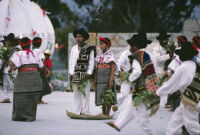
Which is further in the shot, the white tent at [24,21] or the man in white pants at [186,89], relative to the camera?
the white tent at [24,21]

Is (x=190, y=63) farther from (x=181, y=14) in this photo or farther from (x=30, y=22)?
(x=181, y=14)

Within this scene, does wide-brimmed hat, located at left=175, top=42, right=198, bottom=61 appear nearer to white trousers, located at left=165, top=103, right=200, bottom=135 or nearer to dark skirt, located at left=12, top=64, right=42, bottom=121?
white trousers, located at left=165, top=103, right=200, bottom=135

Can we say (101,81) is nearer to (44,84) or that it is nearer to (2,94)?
(44,84)

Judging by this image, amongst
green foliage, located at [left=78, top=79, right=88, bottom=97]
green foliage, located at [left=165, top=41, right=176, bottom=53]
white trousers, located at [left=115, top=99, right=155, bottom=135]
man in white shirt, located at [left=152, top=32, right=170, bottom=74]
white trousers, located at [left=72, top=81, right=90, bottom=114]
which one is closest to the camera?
white trousers, located at [left=115, top=99, right=155, bottom=135]

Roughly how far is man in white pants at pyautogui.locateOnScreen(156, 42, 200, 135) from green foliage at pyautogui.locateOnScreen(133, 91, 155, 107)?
394 millimetres

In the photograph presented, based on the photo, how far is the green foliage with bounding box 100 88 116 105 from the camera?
35.8 feet

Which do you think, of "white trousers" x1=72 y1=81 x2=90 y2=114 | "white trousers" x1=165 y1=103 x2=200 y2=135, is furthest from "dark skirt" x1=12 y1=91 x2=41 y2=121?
"white trousers" x1=165 y1=103 x2=200 y2=135

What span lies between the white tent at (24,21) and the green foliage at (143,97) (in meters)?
Answer: 11.6

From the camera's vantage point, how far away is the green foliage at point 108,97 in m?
10.9

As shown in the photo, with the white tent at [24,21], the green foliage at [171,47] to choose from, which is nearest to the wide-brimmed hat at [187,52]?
the green foliage at [171,47]

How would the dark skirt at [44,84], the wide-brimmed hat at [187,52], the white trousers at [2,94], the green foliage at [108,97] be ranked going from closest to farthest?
1. the wide-brimmed hat at [187,52]
2. the green foliage at [108,97]
3. the white trousers at [2,94]
4. the dark skirt at [44,84]

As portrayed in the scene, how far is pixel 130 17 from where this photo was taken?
149 ft

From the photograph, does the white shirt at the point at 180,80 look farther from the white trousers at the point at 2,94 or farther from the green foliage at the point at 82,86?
the white trousers at the point at 2,94

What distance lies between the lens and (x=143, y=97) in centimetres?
764
